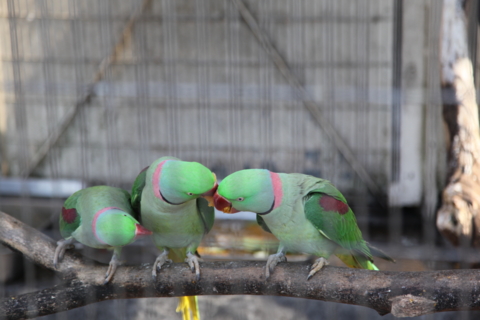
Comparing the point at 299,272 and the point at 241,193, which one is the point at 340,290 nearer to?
the point at 299,272

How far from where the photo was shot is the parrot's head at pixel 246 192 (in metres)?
0.89

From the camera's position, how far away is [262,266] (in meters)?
0.98

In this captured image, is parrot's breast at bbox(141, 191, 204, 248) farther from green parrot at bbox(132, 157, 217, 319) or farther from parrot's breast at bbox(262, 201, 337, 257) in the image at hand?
parrot's breast at bbox(262, 201, 337, 257)

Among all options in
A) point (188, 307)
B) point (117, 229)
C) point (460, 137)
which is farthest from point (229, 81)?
point (117, 229)

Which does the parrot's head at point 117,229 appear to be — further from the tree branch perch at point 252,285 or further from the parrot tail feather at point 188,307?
the parrot tail feather at point 188,307

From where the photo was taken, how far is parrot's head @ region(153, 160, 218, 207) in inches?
34.7

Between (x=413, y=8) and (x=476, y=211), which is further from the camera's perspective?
(x=413, y=8)

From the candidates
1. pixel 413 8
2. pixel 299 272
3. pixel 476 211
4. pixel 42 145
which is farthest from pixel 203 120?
pixel 299 272

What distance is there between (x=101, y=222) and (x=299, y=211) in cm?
40

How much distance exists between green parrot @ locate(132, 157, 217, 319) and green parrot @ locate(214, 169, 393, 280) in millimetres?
64

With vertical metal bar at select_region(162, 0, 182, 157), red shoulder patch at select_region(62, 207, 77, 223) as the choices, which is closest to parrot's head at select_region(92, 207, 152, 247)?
red shoulder patch at select_region(62, 207, 77, 223)

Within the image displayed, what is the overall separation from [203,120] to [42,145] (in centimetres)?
86

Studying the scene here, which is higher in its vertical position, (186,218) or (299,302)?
(186,218)

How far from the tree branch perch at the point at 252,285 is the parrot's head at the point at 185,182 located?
174 millimetres
